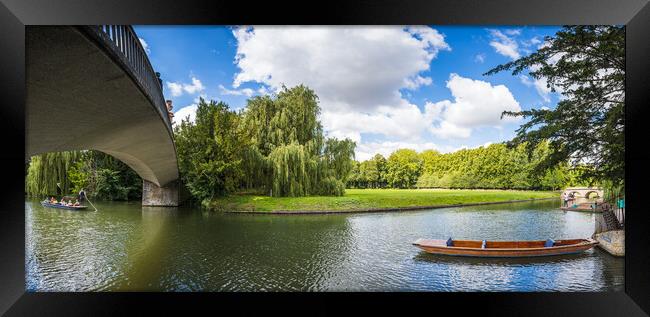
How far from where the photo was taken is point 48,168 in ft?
28.5

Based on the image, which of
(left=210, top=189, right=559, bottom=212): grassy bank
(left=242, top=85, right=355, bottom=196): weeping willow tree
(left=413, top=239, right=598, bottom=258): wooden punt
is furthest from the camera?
(left=242, top=85, right=355, bottom=196): weeping willow tree

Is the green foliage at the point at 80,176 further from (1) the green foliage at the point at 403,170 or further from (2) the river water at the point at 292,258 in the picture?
(1) the green foliage at the point at 403,170

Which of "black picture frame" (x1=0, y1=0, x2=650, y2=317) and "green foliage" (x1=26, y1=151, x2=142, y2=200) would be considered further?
"green foliage" (x1=26, y1=151, x2=142, y2=200)

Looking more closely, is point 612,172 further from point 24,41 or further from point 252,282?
point 24,41

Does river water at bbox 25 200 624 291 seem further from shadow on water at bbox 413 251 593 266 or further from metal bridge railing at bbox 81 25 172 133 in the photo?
metal bridge railing at bbox 81 25 172 133

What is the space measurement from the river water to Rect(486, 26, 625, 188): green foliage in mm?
1594

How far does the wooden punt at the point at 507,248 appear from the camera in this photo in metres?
4.95

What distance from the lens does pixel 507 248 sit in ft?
16.3

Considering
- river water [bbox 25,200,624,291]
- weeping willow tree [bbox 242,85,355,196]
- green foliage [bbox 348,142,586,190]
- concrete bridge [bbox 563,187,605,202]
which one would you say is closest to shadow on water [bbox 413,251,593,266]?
river water [bbox 25,200,624,291]

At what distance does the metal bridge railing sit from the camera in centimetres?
226

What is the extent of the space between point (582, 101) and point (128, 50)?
5.69 m

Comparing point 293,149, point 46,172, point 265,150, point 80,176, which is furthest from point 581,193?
point 46,172

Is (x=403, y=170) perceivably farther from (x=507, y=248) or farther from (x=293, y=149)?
(x=507, y=248)
